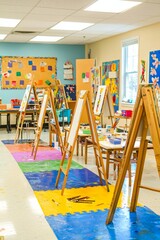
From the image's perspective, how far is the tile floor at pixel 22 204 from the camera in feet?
10.1

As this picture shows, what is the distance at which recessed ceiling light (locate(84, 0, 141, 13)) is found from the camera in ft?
18.0

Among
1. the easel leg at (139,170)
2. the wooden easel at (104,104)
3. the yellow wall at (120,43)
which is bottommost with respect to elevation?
the easel leg at (139,170)

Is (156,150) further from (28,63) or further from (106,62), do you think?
(28,63)

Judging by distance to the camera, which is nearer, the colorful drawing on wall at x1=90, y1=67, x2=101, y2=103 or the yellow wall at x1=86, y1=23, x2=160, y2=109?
the yellow wall at x1=86, y1=23, x2=160, y2=109

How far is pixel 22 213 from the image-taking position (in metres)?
3.53

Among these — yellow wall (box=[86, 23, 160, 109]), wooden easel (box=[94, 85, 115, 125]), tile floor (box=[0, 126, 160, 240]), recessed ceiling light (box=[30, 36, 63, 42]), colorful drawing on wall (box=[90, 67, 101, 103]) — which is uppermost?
recessed ceiling light (box=[30, 36, 63, 42])

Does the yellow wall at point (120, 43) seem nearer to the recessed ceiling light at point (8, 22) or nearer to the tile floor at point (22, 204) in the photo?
the recessed ceiling light at point (8, 22)

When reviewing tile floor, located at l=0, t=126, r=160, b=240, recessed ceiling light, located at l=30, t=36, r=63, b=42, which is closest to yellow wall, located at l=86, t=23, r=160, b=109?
recessed ceiling light, located at l=30, t=36, r=63, b=42

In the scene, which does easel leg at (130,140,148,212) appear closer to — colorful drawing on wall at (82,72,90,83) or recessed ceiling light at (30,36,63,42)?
recessed ceiling light at (30,36,63,42)

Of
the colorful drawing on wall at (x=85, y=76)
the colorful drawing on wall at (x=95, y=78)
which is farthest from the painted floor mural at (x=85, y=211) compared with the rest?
the colorful drawing on wall at (x=85, y=76)

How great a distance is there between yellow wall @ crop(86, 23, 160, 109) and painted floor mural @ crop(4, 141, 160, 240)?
144 inches

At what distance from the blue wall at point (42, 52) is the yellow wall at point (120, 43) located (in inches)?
19.4

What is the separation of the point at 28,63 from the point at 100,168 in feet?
22.7

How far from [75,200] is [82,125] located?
3282 millimetres
